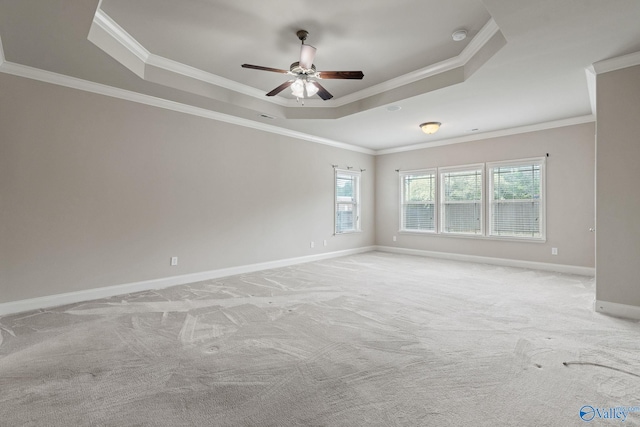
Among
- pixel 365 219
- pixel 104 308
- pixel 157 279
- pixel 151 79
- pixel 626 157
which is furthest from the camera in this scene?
pixel 365 219

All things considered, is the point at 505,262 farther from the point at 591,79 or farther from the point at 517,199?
the point at 591,79

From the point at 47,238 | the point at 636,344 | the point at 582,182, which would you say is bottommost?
the point at 636,344

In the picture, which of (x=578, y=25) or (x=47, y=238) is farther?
(x=47, y=238)

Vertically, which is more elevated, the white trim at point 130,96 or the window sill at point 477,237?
the white trim at point 130,96

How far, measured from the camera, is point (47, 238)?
11.4 ft

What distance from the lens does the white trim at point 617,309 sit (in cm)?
310

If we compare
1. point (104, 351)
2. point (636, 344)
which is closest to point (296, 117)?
point (104, 351)

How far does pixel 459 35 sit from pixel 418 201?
469cm

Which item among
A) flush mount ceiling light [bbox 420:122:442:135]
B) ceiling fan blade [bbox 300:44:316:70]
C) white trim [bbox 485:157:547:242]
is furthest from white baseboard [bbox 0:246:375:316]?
white trim [bbox 485:157:547:242]

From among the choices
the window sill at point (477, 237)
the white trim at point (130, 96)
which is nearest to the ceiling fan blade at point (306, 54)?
the white trim at point (130, 96)

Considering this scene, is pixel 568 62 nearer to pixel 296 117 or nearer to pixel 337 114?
pixel 337 114

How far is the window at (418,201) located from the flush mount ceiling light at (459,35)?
4.16 m

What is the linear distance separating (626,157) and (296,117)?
444 centimetres

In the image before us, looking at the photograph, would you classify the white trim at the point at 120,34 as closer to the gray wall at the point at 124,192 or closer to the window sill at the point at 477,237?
the gray wall at the point at 124,192
